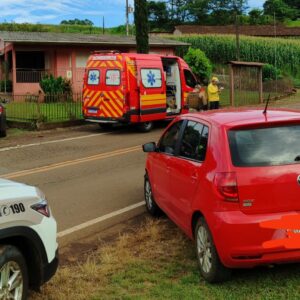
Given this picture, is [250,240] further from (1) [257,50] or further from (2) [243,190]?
(1) [257,50]

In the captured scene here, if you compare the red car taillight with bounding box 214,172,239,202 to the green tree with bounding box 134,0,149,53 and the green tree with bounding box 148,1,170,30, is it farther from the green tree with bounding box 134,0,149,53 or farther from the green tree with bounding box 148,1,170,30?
the green tree with bounding box 148,1,170,30

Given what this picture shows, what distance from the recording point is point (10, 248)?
420 cm

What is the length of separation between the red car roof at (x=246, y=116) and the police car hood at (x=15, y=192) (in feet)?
6.38

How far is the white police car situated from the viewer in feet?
13.5

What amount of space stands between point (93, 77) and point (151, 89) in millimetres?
1919

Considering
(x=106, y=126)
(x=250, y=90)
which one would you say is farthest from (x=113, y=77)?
(x=250, y=90)

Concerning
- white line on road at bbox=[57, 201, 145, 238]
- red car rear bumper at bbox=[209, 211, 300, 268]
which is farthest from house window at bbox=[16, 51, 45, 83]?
red car rear bumper at bbox=[209, 211, 300, 268]

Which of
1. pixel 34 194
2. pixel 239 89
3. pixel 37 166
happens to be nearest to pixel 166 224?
pixel 34 194

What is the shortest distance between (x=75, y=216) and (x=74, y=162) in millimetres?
4601

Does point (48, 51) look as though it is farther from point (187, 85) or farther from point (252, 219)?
point (252, 219)

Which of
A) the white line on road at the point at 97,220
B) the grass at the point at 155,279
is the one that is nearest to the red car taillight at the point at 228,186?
the grass at the point at 155,279

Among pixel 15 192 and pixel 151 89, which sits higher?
pixel 151 89

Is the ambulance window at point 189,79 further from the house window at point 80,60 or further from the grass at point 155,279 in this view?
the grass at point 155,279

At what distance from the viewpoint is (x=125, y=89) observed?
56.9 ft
